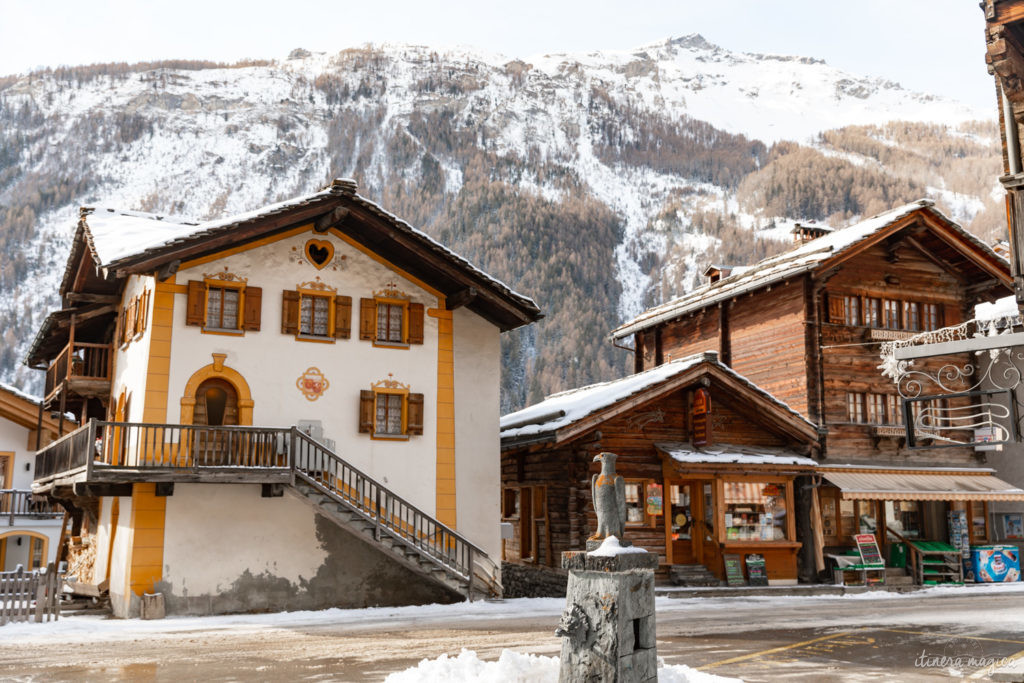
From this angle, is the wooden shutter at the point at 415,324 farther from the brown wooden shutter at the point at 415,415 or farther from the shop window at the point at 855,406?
the shop window at the point at 855,406

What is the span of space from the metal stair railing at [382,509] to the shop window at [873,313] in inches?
569

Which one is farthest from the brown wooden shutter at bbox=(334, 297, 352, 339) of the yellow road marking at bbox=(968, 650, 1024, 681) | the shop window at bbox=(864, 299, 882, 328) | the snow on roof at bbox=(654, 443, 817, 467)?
A: the shop window at bbox=(864, 299, 882, 328)

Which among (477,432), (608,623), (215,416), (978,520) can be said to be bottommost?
(608,623)

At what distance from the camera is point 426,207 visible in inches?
4801

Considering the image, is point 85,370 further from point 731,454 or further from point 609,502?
point 609,502

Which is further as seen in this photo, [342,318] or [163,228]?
[163,228]

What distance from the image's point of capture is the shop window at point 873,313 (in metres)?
28.5

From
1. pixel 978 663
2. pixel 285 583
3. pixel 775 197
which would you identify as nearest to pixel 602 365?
pixel 775 197

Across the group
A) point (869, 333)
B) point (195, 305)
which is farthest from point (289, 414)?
point (869, 333)

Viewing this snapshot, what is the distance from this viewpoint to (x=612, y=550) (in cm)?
849

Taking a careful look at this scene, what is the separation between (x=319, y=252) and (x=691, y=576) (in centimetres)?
1215

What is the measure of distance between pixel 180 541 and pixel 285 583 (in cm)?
233

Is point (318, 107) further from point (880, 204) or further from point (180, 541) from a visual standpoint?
point (180, 541)

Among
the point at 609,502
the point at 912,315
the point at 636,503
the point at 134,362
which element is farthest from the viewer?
the point at 912,315
